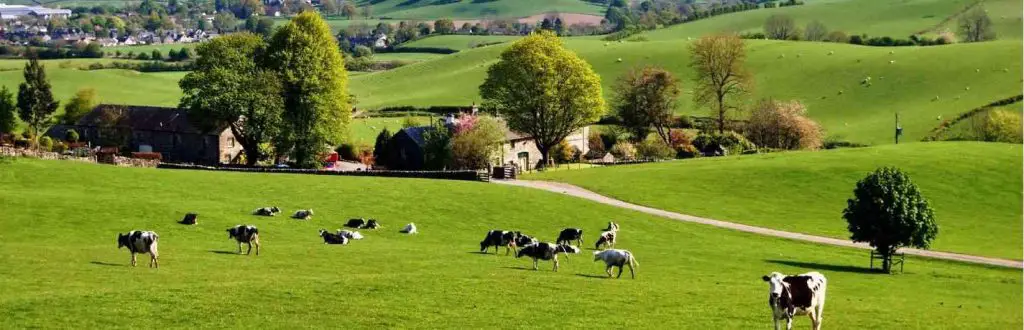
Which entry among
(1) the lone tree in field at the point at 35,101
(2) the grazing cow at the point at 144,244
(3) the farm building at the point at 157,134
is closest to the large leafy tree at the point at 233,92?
(3) the farm building at the point at 157,134

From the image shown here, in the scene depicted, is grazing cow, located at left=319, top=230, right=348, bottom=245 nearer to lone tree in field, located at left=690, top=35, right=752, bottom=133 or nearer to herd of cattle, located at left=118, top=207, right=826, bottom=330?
herd of cattle, located at left=118, top=207, right=826, bottom=330

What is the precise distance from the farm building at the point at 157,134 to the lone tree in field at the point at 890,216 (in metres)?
69.9

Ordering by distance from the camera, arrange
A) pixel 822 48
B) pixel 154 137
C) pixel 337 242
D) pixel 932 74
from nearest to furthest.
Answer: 1. pixel 337 242
2. pixel 154 137
3. pixel 932 74
4. pixel 822 48

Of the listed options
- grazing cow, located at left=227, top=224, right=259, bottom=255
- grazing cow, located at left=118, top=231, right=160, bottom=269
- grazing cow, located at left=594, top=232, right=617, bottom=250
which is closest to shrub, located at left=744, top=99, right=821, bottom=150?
grazing cow, located at left=594, top=232, right=617, bottom=250

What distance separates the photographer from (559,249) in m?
47.3

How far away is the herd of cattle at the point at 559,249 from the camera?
32.4m

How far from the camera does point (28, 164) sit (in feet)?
236

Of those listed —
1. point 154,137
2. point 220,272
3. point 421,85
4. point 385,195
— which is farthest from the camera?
point 421,85

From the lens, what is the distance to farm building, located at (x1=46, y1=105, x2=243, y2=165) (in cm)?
11462

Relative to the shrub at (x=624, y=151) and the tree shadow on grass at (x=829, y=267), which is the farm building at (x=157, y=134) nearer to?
the shrub at (x=624, y=151)

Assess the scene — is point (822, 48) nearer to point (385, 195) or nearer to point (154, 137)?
point (154, 137)

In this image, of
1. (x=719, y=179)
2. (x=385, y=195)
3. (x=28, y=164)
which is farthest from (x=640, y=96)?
(x=28, y=164)

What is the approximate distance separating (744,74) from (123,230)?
9629cm

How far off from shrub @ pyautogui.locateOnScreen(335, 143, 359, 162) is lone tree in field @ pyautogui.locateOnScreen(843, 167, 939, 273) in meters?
70.0
